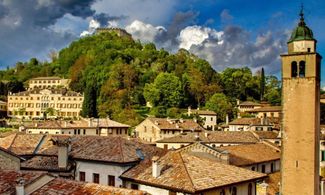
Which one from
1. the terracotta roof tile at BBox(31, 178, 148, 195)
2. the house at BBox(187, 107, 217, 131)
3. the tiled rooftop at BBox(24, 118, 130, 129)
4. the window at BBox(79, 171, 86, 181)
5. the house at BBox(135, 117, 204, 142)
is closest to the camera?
the terracotta roof tile at BBox(31, 178, 148, 195)

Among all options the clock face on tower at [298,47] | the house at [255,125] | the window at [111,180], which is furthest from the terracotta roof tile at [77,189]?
the house at [255,125]

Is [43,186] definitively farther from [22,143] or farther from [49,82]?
[49,82]

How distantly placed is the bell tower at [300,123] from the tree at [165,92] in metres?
75.2

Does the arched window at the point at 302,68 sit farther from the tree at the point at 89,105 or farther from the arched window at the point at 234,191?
the tree at the point at 89,105

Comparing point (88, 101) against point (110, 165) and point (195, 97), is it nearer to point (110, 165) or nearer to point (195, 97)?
point (195, 97)

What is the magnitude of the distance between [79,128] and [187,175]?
5376cm

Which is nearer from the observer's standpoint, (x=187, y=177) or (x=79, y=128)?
(x=187, y=177)

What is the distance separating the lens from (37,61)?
19250cm

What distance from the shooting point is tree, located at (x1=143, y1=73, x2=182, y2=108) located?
10638 centimetres

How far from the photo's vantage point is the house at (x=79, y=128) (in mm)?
70750

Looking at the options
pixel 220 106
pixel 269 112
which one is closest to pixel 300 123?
pixel 269 112

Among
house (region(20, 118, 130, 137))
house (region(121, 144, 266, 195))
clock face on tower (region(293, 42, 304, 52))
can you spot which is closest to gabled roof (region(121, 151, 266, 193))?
house (region(121, 144, 266, 195))

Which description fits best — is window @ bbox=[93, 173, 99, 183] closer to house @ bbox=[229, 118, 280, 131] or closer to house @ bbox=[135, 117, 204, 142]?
house @ bbox=[135, 117, 204, 142]

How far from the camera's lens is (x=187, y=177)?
862 inches
